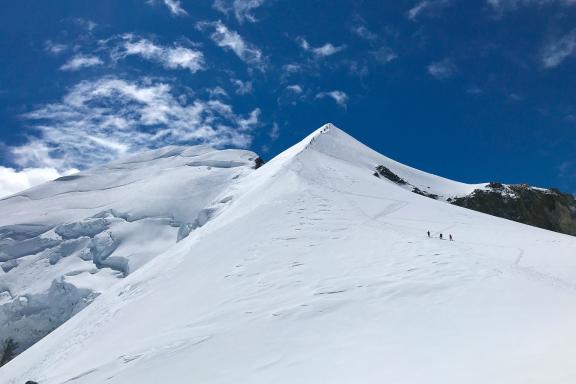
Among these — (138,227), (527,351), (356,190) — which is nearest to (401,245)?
(527,351)

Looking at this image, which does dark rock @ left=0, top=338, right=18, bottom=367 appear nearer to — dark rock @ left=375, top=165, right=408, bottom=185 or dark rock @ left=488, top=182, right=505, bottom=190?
dark rock @ left=375, top=165, right=408, bottom=185

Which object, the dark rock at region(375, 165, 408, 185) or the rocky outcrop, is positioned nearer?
the dark rock at region(375, 165, 408, 185)

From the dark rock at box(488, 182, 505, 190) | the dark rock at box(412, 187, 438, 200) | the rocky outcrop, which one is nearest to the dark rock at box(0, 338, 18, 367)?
the dark rock at box(412, 187, 438, 200)

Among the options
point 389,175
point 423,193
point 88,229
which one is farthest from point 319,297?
point 423,193

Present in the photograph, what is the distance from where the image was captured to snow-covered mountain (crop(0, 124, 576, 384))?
30.9ft

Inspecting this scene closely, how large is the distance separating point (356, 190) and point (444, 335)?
26882 mm

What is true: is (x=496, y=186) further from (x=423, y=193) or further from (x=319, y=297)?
(x=319, y=297)

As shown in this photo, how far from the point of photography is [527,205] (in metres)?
63.2

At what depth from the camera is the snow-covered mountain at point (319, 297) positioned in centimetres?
943

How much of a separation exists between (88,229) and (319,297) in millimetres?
36896

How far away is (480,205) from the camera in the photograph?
61000 mm

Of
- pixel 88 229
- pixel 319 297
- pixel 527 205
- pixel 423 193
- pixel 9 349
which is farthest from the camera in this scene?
pixel 527 205

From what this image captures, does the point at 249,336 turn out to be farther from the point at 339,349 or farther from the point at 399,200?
the point at 399,200

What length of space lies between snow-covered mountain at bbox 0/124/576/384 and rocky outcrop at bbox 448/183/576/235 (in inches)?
1039
